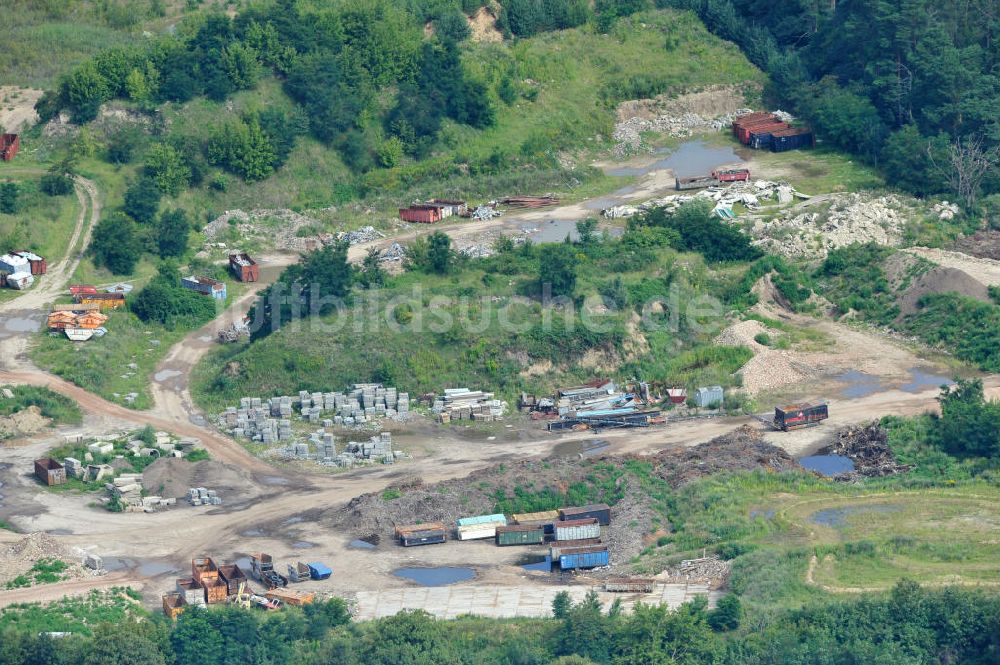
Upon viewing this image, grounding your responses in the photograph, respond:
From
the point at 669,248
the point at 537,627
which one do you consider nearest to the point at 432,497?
the point at 537,627

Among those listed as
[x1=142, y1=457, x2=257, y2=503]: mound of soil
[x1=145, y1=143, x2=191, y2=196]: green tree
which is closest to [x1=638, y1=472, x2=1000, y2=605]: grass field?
[x1=142, y1=457, x2=257, y2=503]: mound of soil

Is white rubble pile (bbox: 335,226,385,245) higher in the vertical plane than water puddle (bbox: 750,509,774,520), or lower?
higher

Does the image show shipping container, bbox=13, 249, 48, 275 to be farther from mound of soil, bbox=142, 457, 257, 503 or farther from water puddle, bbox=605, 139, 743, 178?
water puddle, bbox=605, 139, 743, 178

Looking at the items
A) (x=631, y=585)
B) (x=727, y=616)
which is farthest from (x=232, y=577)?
(x=727, y=616)

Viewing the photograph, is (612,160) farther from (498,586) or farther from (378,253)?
(498,586)

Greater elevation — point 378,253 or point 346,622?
point 378,253

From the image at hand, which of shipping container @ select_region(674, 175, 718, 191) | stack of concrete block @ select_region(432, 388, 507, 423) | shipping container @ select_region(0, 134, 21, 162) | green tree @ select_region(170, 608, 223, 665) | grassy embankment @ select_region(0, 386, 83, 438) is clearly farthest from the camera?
shipping container @ select_region(674, 175, 718, 191)

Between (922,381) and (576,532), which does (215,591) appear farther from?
(922,381)
